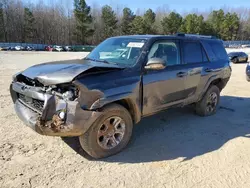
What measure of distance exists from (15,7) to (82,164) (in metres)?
87.7

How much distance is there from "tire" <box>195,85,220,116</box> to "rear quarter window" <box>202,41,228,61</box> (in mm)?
715

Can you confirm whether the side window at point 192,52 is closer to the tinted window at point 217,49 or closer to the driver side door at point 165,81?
the driver side door at point 165,81

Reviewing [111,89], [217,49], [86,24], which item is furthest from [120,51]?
[86,24]

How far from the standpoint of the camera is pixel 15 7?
79.3 meters

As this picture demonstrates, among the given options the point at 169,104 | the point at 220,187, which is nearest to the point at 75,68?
the point at 169,104

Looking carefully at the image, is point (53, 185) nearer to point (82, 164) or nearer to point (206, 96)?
point (82, 164)

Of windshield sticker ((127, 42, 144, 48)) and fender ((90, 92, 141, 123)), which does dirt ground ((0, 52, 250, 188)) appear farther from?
windshield sticker ((127, 42, 144, 48))

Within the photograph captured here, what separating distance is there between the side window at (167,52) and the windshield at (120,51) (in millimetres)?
253

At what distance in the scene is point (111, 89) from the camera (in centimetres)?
353

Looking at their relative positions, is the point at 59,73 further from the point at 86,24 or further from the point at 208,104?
the point at 86,24

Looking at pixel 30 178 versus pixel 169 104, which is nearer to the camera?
pixel 30 178

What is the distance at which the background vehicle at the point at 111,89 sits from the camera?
3.26 metres

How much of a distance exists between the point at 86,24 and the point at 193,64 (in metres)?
69.0

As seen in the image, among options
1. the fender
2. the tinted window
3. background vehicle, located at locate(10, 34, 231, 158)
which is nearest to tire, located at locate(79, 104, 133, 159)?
background vehicle, located at locate(10, 34, 231, 158)
